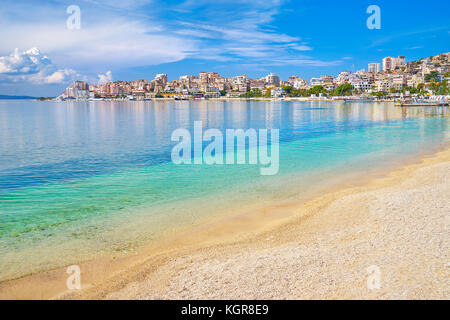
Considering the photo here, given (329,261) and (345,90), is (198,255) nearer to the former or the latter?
(329,261)

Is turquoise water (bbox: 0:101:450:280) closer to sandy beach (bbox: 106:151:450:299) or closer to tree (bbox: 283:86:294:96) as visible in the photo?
sandy beach (bbox: 106:151:450:299)

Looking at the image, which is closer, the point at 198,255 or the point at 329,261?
the point at 329,261

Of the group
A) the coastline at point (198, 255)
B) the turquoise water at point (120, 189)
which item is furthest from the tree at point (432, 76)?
the coastline at point (198, 255)

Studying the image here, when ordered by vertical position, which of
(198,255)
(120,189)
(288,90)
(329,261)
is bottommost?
(198,255)

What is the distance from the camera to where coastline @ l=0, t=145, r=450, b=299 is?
503cm

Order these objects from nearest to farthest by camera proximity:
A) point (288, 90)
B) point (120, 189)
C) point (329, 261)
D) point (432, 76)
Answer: point (329, 261) → point (120, 189) → point (432, 76) → point (288, 90)

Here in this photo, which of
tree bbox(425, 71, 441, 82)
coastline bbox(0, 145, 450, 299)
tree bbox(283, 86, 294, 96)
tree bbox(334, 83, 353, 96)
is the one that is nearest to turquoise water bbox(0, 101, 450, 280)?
coastline bbox(0, 145, 450, 299)

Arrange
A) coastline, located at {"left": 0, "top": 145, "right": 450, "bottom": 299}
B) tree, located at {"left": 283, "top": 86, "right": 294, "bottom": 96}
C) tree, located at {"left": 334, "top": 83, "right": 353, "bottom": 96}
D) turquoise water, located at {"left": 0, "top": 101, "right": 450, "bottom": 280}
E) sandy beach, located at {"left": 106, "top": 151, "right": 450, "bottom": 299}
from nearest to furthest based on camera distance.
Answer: sandy beach, located at {"left": 106, "top": 151, "right": 450, "bottom": 299}
coastline, located at {"left": 0, "top": 145, "right": 450, "bottom": 299}
turquoise water, located at {"left": 0, "top": 101, "right": 450, "bottom": 280}
tree, located at {"left": 334, "top": 83, "right": 353, "bottom": 96}
tree, located at {"left": 283, "top": 86, "right": 294, "bottom": 96}

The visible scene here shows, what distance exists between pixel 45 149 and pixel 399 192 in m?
19.6

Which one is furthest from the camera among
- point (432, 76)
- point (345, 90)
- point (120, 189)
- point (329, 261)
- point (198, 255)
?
point (432, 76)

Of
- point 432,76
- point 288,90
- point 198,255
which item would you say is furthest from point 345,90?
point 198,255

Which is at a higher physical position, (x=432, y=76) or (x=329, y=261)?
(x=432, y=76)

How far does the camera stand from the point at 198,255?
621cm
